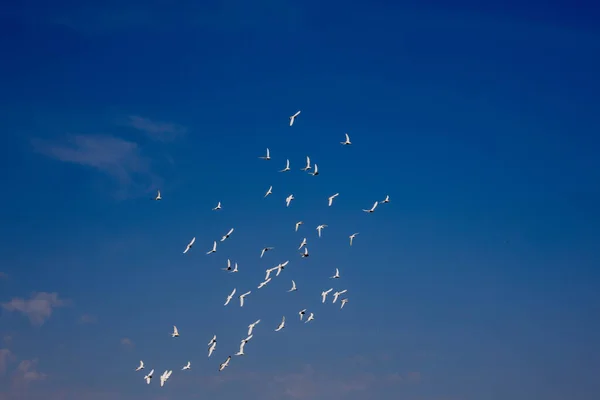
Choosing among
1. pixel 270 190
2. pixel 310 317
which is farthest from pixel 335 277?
pixel 270 190

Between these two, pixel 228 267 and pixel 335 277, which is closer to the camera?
pixel 228 267

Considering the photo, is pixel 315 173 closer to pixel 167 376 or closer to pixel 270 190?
pixel 270 190

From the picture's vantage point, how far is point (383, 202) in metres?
112

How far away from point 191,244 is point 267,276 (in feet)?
36.3

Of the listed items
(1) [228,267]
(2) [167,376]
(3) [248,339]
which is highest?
(1) [228,267]

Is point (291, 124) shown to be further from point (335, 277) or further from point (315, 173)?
point (335, 277)

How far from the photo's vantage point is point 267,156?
358 ft

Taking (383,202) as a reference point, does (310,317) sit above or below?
below

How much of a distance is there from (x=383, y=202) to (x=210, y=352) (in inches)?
1177

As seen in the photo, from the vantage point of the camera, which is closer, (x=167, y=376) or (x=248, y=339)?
(x=167, y=376)

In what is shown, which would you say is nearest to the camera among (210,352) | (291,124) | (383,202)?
(291,124)

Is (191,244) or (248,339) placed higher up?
(191,244)

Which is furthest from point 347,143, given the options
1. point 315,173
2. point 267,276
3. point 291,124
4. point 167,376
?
point 167,376

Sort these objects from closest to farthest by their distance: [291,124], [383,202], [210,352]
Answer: [291,124]
[210,352]
[383,202]
